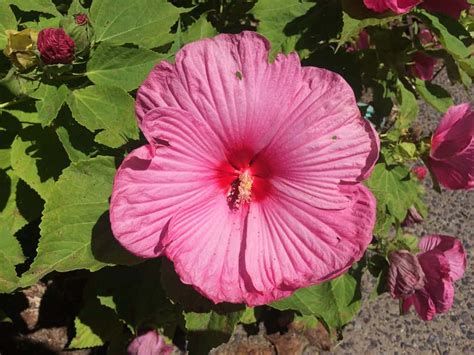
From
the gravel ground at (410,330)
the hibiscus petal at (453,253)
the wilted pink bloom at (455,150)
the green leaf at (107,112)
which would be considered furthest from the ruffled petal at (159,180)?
the gravel ground at (410,330)

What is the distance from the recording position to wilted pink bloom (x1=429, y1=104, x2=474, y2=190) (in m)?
1.38

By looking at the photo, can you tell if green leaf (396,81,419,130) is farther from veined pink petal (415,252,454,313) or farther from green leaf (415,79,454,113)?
veined pink petal (415,252,454,313)

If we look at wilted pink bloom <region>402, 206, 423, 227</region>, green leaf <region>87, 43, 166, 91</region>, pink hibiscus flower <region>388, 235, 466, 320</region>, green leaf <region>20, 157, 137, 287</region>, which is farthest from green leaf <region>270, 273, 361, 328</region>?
wilted pink bloom <region>402, 206, 423, 227</region>

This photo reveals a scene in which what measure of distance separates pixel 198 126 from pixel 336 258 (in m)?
0.32

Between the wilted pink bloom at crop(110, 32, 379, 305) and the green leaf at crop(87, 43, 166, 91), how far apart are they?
0.33m

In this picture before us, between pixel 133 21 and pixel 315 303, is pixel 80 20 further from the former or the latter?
pixel 315 303

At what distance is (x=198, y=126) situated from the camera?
0.89 meters

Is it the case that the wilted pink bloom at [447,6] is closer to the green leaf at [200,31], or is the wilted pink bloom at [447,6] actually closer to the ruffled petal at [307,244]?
the green leaf at [200,31]

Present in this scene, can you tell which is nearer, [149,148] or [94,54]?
[149,148]

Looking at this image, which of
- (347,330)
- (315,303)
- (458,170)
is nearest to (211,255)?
(315,303)

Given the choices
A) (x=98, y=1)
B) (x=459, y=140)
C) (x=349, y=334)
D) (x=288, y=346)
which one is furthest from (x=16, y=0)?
(x=349, y=334)

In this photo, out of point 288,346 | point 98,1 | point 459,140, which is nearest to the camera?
point 98,1

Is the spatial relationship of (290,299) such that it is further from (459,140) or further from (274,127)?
(459,140)

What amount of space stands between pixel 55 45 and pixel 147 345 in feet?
3.14
